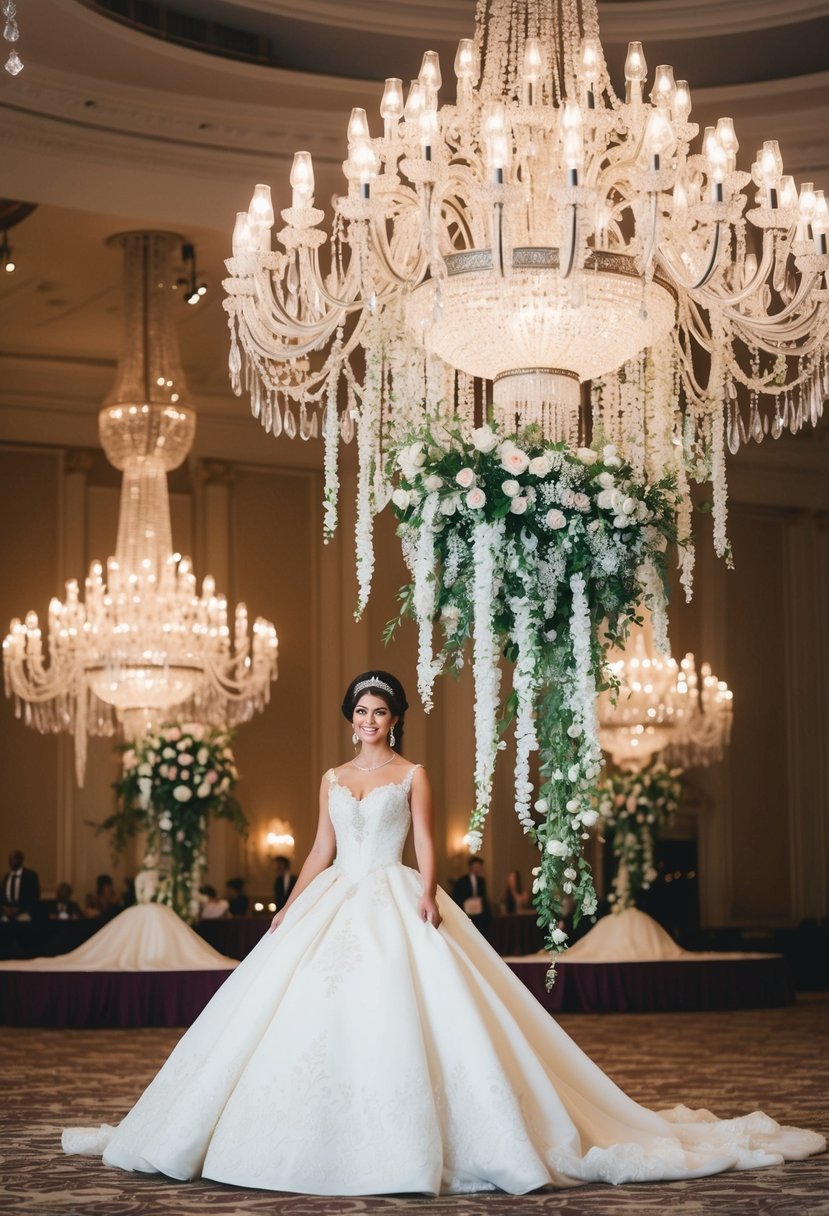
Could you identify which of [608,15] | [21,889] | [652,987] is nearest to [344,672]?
[21,889]

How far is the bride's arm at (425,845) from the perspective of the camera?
5930 mm

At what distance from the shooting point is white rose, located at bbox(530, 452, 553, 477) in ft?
21.0

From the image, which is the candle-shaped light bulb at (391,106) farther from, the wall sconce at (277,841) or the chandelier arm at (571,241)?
the wall sconce at (277,841)

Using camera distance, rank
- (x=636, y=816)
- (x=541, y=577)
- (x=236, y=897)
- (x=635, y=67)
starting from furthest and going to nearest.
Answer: (x=236, y=897) → (x=636, y=816) → (x=635, y=67) → (x=541, y=577)

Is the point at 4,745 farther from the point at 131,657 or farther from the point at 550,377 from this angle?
the point at 550,377

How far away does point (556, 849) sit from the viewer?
6.28 m

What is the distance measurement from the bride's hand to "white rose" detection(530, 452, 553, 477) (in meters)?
1.63

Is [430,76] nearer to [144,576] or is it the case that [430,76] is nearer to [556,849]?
[556,849]

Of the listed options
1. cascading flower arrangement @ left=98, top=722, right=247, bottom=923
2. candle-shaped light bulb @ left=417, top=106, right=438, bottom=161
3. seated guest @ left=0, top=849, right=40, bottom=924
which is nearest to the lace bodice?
candle-shaped light bulb @ left=417, top=106, right=438, bottom=161

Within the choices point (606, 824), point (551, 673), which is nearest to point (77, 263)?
point (606, 824)

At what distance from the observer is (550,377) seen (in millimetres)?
7223

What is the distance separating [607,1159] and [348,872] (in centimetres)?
136

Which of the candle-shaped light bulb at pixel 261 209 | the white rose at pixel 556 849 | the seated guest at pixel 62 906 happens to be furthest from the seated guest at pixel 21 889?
the white rose at pixel 556 849

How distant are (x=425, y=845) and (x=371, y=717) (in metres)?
0.52
